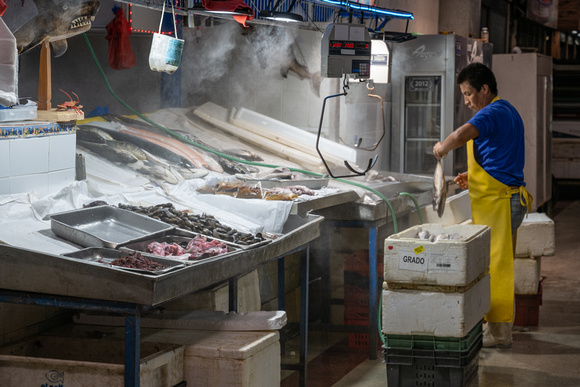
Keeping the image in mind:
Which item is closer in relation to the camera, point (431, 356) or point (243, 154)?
point (431, 356)

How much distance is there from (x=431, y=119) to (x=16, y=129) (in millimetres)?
6888

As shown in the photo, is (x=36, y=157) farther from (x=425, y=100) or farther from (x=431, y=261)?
(x=425, y=100)

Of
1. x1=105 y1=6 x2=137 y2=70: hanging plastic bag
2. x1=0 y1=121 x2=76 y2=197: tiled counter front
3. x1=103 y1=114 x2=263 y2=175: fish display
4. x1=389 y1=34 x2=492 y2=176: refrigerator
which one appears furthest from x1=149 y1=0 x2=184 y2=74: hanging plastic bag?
x1=389 y1=34 x2=492 y2=176: refrigerator

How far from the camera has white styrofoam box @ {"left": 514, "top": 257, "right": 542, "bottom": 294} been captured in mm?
6930

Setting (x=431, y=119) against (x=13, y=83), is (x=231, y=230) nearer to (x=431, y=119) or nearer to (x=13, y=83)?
(x=13, y=83)

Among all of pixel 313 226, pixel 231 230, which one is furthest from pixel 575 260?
pixel 231 230

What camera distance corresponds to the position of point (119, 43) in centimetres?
721

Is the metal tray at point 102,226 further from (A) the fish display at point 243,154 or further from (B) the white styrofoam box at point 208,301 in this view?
(A) the fish display at point 243,154

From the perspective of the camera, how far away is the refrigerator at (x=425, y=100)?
33.0 feet

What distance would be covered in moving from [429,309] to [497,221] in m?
1.41

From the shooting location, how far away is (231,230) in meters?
4.41

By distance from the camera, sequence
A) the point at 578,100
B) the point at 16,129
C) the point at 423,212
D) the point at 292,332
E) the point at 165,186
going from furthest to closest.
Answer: the point at 578,100, the point at 423,212, the point at 292,332, the point at 165,186, the point at 16,129

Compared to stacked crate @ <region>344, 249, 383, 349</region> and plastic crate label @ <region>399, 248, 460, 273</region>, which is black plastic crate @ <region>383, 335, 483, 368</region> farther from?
stacked crate @ <region>344, 249, 383, 349</region>

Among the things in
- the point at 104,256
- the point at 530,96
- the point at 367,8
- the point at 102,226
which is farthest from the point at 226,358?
the point at 530,96
